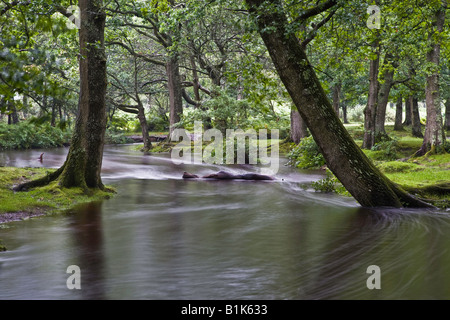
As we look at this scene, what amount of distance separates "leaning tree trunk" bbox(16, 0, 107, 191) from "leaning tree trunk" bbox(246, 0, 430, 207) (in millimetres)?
5250

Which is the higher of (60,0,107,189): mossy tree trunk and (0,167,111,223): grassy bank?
(60,0,107,189): mossy tree trunk

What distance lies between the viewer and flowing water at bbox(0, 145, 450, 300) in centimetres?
582

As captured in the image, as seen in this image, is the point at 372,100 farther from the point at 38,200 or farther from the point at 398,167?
the point at 38,200

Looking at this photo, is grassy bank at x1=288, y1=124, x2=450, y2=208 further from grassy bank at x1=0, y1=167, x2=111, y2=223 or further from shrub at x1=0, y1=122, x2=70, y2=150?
shrub at x1=0, y1=122, x2=70, y2=150

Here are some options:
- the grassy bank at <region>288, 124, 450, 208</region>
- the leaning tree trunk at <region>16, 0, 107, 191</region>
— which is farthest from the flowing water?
the grassy bank at <region>288, 124, 450, 208</region>

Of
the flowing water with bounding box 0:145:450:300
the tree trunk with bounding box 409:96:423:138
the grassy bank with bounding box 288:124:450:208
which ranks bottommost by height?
the flowing water with bounding box 0:145:450:300

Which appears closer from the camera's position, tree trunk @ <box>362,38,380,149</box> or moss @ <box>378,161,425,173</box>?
moss @ <box>378,161,425,173</box>

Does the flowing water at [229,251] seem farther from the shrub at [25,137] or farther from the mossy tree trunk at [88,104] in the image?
the shrub at [25,137]

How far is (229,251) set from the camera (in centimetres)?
771

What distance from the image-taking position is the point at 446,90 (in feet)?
109

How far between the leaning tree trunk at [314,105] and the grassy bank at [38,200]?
642 cm
